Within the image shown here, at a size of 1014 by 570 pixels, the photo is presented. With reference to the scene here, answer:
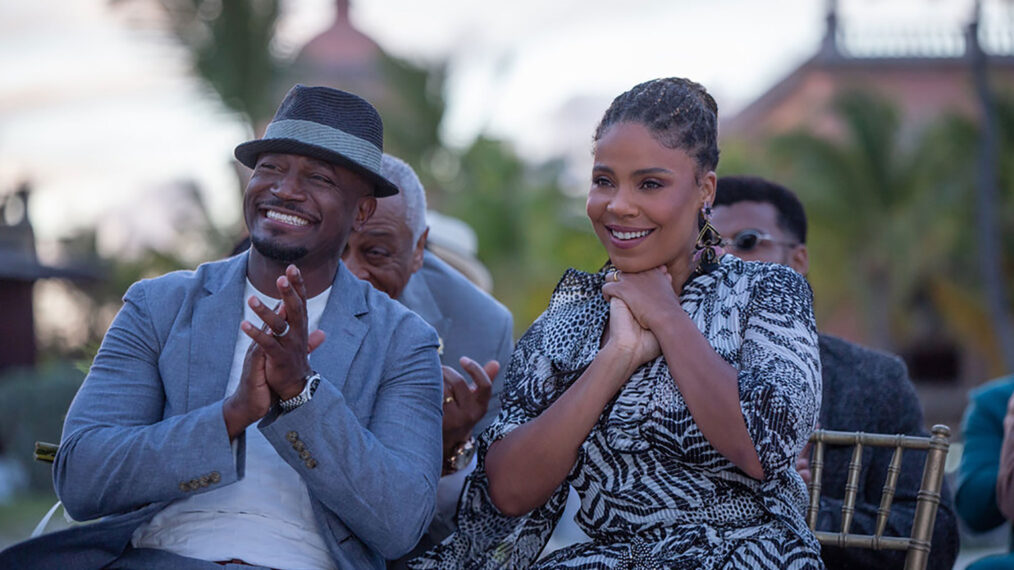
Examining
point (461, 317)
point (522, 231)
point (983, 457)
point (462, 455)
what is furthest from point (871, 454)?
point (522, 231)

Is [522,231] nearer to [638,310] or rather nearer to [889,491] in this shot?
[889,491]

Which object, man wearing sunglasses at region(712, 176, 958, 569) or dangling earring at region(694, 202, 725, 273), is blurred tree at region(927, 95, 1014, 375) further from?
dangling earring at region(694, 202, 725, 273)

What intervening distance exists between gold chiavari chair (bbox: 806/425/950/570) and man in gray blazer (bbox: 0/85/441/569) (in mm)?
1326

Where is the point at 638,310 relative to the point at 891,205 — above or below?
above

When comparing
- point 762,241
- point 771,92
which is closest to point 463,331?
point 762,241

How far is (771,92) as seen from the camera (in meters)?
32.6

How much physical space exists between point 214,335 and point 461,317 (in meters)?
1.53

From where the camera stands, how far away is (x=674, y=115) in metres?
3.24

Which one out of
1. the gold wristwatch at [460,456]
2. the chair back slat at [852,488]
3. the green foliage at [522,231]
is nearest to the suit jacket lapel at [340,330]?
the gold wristwatch at [460,456]

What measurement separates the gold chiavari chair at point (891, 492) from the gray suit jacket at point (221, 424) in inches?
51.7

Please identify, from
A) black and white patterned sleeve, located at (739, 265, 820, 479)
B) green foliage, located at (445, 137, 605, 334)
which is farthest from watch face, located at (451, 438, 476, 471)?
green foliage, located at (445, 137, 605, 334)

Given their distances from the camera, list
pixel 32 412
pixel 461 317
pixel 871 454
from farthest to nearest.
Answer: pixel 32 412 < pixel 461 317 < pixel 871 454

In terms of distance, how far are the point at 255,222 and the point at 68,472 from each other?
84cm

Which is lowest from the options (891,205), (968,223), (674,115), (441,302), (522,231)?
(968,223)
